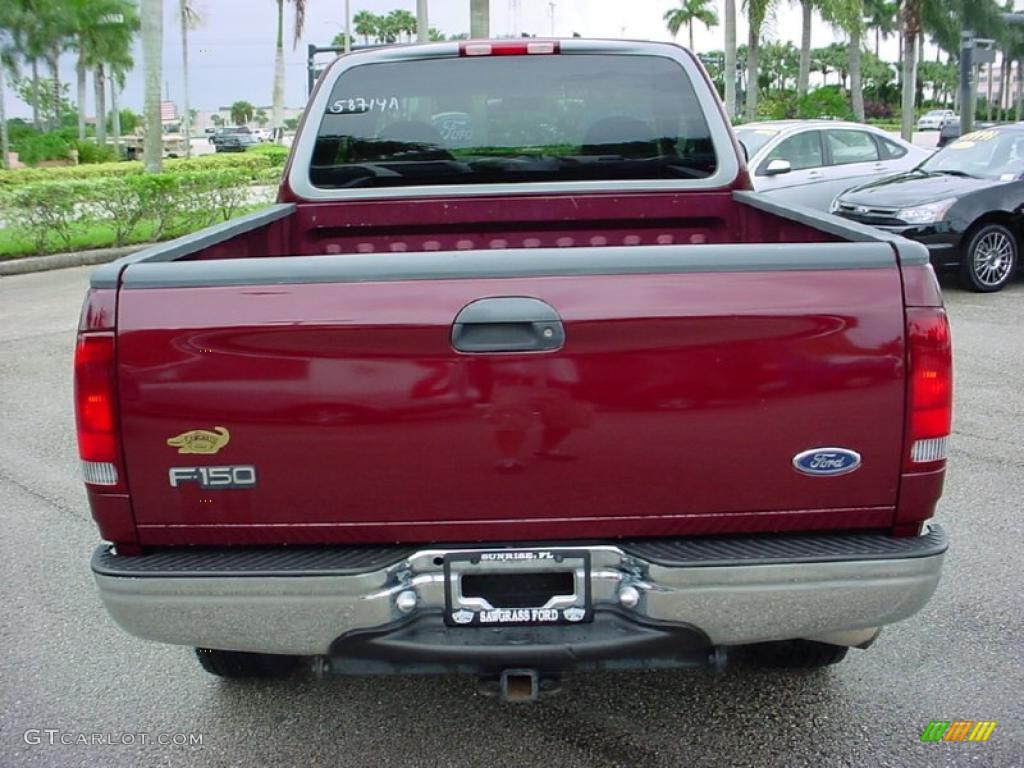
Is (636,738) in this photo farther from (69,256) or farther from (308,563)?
(69,256)

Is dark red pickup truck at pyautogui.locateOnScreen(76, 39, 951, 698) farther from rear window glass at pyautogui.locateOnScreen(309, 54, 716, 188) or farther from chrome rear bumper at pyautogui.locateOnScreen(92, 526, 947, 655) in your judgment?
rear window glass at pyautogui.locateOnScreen(309, 54, 716, 188)

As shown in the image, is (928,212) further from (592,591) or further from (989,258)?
(592,591)

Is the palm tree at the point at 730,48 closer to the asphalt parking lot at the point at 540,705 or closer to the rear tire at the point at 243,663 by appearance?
the asphalt parking lot at the point at 540,705

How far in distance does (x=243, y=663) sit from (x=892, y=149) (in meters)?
13.4

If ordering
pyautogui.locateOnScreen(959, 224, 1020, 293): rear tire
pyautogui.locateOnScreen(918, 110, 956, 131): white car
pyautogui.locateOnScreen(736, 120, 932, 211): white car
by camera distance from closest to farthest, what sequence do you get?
1. pyautogui.locateOnScreen(959, 224, 1020, 293): rear tire
2. pyautogui.locateOnScreen(736, 120, 932, 211): white car
3. pyautogui.locateOnScreen(918, 110, 956, 131): white car

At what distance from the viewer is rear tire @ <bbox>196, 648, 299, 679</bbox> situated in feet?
11.3

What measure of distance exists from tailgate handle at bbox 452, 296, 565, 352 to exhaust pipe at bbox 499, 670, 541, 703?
0.82 meters

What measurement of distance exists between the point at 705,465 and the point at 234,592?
1189 mm

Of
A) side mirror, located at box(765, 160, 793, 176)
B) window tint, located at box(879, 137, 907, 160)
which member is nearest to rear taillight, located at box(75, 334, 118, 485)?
side mirror, located at box(765, 160, 793, 176)

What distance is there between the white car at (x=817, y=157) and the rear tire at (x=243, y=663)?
1109cm

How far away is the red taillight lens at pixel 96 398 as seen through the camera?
8.41 ft

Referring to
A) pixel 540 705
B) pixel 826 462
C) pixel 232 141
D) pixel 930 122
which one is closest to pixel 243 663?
pixel 540 705

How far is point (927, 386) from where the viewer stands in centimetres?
260

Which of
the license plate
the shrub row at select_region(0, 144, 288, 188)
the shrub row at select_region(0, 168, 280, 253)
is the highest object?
the shrub row at select_region(0, 144, 288, 188)
